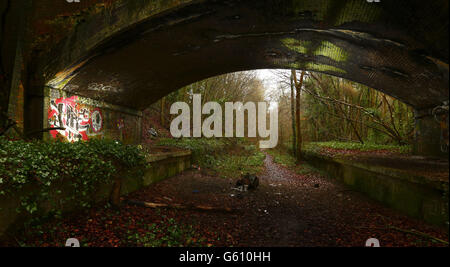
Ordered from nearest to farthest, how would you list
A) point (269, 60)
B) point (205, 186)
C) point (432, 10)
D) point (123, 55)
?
point (432, 10), point (123, 55), point (205, 186), point (269, 60)

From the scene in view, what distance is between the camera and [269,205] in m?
6.25

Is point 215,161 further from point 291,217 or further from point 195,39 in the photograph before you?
point 291,217

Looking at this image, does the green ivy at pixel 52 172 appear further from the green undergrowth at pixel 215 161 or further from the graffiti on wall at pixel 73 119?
the green undergrowth at pixel 215 161

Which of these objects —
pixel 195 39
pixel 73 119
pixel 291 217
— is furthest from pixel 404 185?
pixel 73 119

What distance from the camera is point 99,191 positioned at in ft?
16.0

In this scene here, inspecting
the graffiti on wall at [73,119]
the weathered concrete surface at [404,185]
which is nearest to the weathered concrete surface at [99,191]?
the graffiti on wall at [73,119]

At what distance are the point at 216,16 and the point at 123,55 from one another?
3.33m

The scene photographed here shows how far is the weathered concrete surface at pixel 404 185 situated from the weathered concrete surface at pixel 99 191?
5520 millimetres

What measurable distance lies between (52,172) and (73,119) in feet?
13.9

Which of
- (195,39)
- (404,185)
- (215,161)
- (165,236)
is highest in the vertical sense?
(195,39)

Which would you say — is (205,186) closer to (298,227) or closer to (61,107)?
(298,227)

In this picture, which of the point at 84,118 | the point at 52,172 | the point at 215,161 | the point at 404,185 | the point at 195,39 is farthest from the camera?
the point at 215,161

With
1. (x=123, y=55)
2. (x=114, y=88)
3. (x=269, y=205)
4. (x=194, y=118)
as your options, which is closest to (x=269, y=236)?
(x=269, y=205)

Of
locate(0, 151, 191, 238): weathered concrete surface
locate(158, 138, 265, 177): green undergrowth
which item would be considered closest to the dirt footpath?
locate(0, 151, 191, 238): weathered concrete surface
